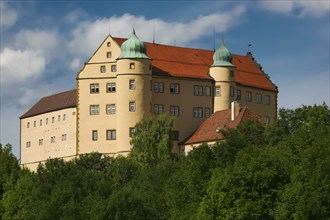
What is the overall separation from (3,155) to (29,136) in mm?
29597

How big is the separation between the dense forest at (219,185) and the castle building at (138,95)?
19.4 metres

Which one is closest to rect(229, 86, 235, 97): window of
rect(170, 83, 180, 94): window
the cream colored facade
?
rect(170, 83, 180, 94): window

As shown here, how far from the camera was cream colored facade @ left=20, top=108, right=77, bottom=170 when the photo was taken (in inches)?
5187

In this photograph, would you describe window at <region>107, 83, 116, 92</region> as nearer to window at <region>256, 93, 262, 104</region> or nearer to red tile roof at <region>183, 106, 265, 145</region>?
red tile roof at <region>183, 106, 265, 145</region>

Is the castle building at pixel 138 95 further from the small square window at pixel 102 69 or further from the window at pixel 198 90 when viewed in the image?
the window at pixel 198 90

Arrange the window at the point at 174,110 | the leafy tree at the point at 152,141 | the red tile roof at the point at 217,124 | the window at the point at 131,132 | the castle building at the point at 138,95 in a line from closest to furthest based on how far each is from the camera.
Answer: the leafy tree at the point at 152,141 → the red tile roof at the point at 217,124 → the window at the point at 131,132 → the castle building at the point at 138,95 → the window at the point at 174,110

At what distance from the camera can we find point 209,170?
85688 mm

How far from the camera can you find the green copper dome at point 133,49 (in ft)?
414

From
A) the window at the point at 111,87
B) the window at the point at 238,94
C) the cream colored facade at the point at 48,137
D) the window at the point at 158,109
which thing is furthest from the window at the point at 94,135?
the window at the point at 238,94

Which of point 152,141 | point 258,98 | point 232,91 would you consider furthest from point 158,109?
point 258,98

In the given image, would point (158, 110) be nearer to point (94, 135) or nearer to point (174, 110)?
point (174, 110)

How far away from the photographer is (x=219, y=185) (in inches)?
3162

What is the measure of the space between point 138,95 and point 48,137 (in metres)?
16.7

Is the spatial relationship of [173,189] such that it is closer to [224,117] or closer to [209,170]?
[209,170]
